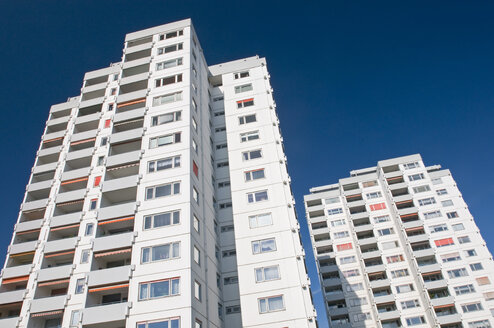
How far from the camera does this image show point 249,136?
4225 centimetres

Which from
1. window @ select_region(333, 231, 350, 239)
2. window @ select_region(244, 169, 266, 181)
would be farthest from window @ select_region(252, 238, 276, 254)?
window @ select_region(333, 231, 350, 239)

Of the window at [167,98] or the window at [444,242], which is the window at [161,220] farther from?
the window at [444,242]

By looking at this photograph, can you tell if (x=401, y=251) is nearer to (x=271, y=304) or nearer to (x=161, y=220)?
(x=271, y=304)

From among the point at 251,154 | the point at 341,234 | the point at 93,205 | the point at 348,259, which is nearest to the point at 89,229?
the point at 93,205

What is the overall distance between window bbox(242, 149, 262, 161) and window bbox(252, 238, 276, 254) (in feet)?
31.3

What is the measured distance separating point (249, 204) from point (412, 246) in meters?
44.8

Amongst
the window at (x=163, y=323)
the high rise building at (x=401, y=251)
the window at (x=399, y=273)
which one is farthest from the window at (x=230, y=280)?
the window at (x=399, y=273)

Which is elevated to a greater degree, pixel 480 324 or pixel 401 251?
pixel 401 251

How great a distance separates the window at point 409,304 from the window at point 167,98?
52.7 m

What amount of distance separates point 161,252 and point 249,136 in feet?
60.9

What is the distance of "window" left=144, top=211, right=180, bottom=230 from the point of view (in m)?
29.2

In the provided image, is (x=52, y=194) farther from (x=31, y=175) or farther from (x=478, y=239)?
(x=478, y=239)

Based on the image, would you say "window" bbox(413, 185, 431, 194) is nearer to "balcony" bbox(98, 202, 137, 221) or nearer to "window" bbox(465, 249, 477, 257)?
"window" bbox(465, 249, 477, 257)

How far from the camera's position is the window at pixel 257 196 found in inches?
1465
